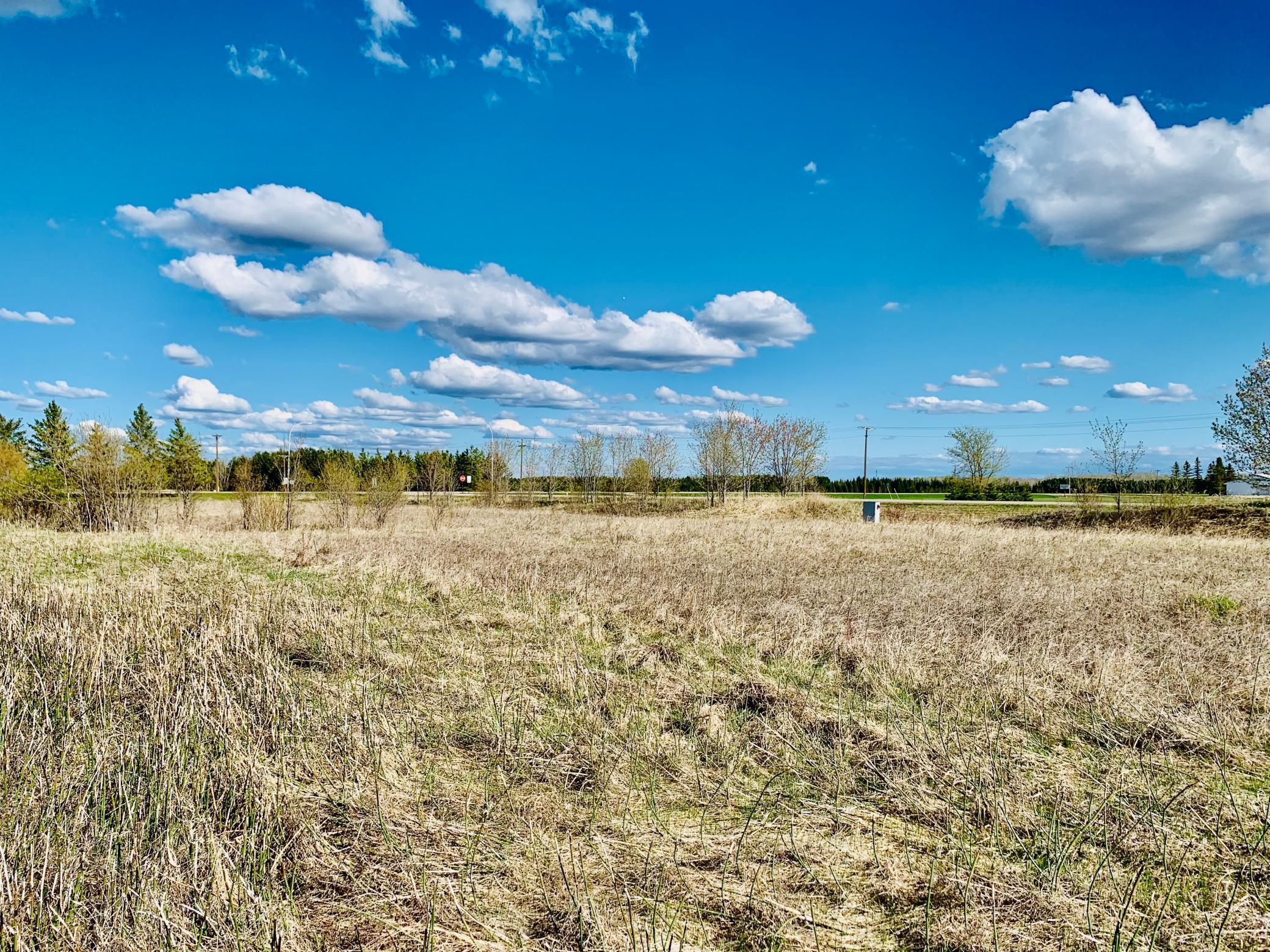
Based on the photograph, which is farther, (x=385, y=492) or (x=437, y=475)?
(x=437, y=475)

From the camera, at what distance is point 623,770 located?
14.7ft

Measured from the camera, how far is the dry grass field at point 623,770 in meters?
2.99

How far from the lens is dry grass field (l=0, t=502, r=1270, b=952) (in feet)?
9.82

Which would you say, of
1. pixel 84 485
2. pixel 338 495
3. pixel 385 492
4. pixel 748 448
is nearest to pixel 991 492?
pixel 748 448

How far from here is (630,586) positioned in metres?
10.5

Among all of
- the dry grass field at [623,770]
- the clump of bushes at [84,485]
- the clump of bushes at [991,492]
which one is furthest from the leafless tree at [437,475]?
the clump of bushes at [991,492]

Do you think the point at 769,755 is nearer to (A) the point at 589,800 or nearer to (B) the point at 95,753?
(A) the point at 589,800

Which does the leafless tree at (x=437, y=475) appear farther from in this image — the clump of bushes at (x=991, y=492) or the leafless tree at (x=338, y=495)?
the clump of bushes at (x=991, y=492)

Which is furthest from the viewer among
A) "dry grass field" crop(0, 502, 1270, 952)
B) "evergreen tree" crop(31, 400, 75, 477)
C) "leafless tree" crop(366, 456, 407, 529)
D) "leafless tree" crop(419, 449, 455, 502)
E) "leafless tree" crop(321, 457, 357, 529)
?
"leafless tree" crop(419, 449, 455, 502)

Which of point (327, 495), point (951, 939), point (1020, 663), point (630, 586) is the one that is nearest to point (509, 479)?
point (327, 495)

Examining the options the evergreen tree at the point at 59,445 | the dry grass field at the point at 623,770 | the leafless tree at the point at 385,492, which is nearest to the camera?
the dry grass field at the point at 623,770

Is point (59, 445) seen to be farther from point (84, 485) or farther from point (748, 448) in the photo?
point (748, 448)

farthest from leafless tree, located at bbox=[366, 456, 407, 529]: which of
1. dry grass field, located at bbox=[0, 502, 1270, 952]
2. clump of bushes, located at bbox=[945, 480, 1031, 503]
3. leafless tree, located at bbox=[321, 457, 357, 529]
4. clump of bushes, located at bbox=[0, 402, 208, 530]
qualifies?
clump of bushes, located at bbox=[945, 480, 1031, 503]

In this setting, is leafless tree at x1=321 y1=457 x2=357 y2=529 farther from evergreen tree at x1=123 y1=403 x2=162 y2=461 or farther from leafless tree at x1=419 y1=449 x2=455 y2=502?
evergreen tree at x1=123 y1=403 x2=162 y2=461
